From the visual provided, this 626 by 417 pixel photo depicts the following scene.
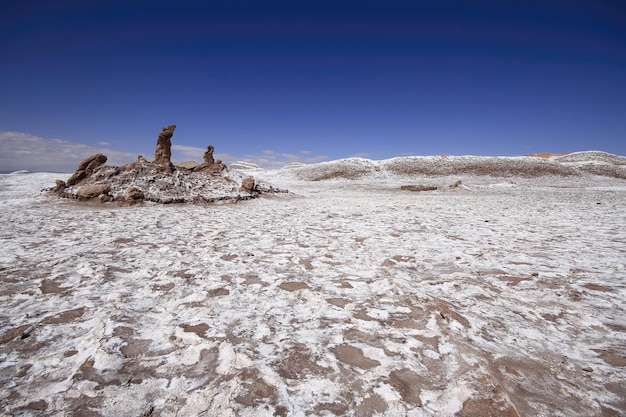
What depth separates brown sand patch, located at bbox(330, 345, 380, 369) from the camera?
9.35 feet

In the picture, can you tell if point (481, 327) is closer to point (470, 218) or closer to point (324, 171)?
point (470, 218)

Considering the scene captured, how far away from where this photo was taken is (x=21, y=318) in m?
3.59

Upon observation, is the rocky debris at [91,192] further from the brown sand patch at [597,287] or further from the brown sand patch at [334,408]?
the brown sand patch at [597,287]

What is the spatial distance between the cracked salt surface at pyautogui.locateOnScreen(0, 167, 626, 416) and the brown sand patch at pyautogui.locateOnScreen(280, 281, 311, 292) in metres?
0.04

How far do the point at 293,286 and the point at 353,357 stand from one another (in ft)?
6.41

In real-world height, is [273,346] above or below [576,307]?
below

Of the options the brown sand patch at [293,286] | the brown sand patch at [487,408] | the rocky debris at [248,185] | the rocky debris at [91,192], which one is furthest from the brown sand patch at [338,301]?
the rocky debris at [248,185]

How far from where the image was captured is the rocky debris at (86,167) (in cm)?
1583

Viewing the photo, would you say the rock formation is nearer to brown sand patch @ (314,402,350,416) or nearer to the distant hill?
brown sand patch @ (314,402,350,416)

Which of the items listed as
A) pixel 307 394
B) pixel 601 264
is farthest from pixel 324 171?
pixel 307 394

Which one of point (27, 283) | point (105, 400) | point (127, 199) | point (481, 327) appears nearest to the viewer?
point (105, 400)

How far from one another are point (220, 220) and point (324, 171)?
39.7 m

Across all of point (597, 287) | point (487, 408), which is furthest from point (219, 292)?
point (597, 287)

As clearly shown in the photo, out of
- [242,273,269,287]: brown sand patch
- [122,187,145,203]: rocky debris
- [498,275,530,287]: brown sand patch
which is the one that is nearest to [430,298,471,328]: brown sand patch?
[498,275,530,287]: brown sand patch
